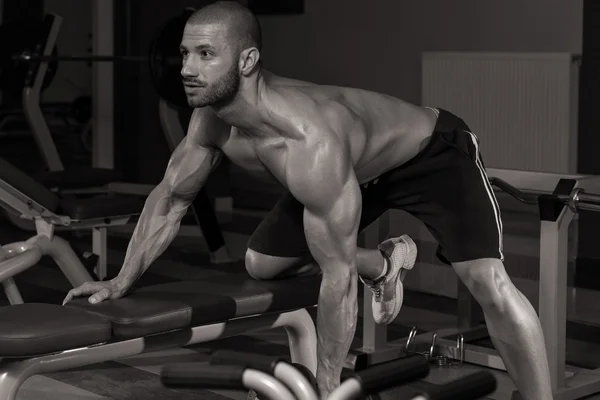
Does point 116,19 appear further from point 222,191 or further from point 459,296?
point 459,296

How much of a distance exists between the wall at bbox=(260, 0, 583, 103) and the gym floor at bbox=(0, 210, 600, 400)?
189 centimetres

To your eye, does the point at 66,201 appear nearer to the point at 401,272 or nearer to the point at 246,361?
the point at 401,272

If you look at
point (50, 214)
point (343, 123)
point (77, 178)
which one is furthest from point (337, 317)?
point (77, 178)

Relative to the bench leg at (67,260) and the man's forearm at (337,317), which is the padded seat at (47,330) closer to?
the man's forearm at (337,317)

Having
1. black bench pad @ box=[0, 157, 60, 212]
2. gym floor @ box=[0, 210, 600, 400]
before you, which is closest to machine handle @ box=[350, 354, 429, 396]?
gym floor @ box=[0, 210, 600, 400]

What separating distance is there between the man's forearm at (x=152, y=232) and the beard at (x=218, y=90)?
0.43m

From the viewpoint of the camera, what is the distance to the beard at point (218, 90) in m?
2.15

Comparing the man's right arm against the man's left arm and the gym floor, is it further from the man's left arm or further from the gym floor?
the gym floor

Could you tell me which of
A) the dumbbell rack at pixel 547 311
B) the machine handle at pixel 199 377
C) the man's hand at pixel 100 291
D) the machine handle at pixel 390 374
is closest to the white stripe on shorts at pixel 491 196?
the dumbbell rack at pixel 547 311

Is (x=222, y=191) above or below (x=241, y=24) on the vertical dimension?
below

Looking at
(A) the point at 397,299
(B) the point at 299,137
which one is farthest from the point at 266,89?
(A) the point at 397,299

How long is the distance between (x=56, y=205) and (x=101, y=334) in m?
1.76

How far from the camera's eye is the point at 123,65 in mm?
7137

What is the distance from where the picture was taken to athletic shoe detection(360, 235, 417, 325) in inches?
112
